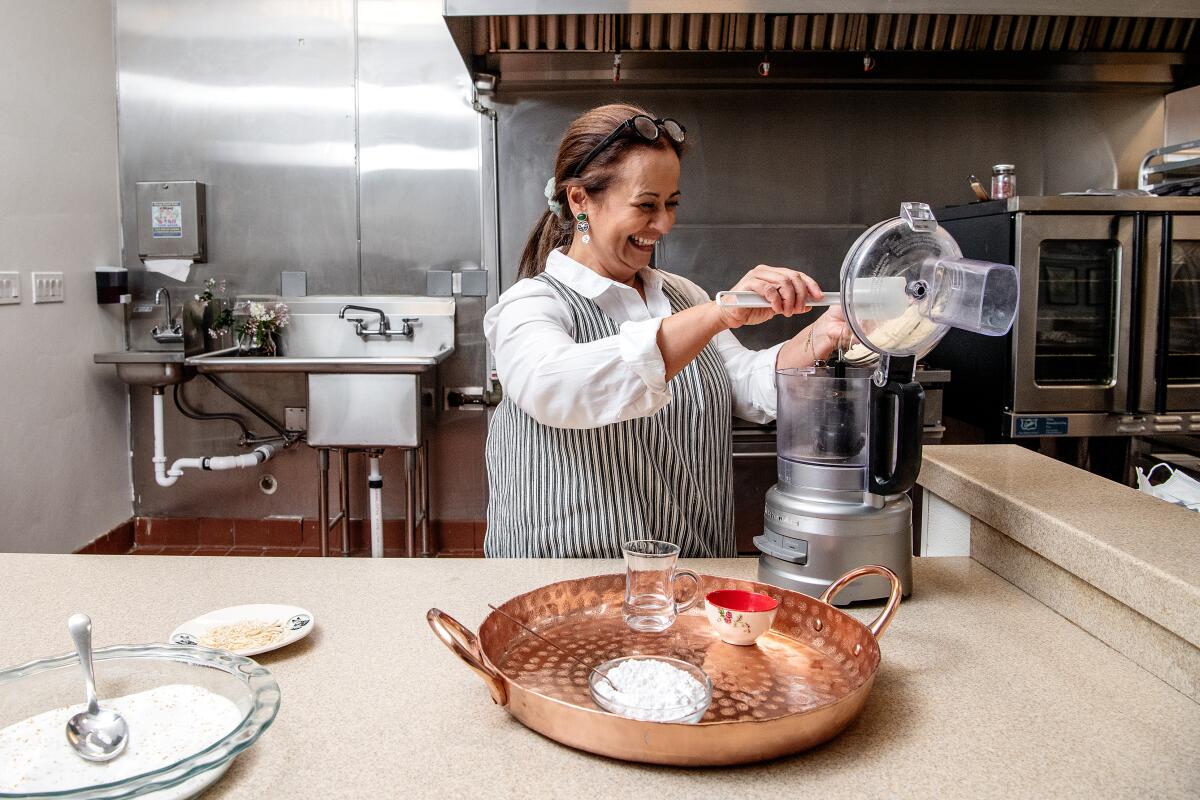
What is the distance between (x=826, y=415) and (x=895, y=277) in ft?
0.93

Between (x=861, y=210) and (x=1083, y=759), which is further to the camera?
(x=861, y=210)

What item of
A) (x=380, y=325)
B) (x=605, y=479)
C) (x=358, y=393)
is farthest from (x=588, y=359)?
(x=380, y=325)

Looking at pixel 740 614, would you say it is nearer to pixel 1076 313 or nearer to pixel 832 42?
pixel 1076 313

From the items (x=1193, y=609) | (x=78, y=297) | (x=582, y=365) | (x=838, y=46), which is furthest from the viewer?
(x=78, y=297)

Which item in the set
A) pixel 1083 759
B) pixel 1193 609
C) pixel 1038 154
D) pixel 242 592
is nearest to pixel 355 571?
pixel 242 592

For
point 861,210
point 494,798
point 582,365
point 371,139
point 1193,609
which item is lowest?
point 494,798

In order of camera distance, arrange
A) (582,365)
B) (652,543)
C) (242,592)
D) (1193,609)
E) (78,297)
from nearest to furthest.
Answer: (1193,609), (652,543), (242,592), (582,365), (78,297)

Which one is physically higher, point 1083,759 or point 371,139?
point 371,139

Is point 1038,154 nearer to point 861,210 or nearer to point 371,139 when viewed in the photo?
point 861,210

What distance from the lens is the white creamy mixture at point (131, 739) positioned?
872mm

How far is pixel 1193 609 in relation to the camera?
1088 millimetres

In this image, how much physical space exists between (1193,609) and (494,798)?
822 millimetres

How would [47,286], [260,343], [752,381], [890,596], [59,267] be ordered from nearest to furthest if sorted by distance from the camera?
[890,596]
[752,381]
[47,286]
[59,267]
[260,343]

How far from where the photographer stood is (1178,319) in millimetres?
3445
